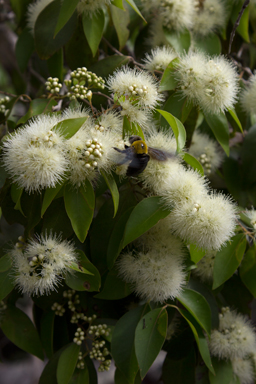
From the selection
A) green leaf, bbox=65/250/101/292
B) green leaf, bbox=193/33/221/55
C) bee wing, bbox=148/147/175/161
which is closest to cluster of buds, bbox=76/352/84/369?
A: green leaf, bbox=65/250/101/292

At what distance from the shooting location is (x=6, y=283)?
0.82m

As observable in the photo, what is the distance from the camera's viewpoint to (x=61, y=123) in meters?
0.72

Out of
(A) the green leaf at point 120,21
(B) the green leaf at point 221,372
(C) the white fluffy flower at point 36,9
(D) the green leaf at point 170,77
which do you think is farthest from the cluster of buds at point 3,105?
(B) the green leaf at point 221,372

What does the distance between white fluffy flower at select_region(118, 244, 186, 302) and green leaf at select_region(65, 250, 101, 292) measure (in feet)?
0.28

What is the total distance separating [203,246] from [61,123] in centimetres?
45

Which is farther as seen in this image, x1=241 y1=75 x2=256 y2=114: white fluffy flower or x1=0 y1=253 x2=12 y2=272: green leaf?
x1=241 y1=75 x2=256 y2=114: white fluffy flower

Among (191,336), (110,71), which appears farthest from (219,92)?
(191,336)

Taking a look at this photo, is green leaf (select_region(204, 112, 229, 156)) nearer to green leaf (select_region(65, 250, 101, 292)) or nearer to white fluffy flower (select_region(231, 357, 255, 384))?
green leaf (select_region(65, 250, 101, 292))

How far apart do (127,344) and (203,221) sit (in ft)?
1.29

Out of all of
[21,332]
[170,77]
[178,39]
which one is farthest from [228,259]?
[178,39]

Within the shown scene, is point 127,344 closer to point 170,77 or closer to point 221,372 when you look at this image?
point 221,372

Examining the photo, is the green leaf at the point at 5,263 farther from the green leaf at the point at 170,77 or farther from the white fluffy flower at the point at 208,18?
the white fluffy flower at the point at 208,18

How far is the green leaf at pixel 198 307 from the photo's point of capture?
929 mm

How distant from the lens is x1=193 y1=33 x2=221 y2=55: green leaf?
1.26m
